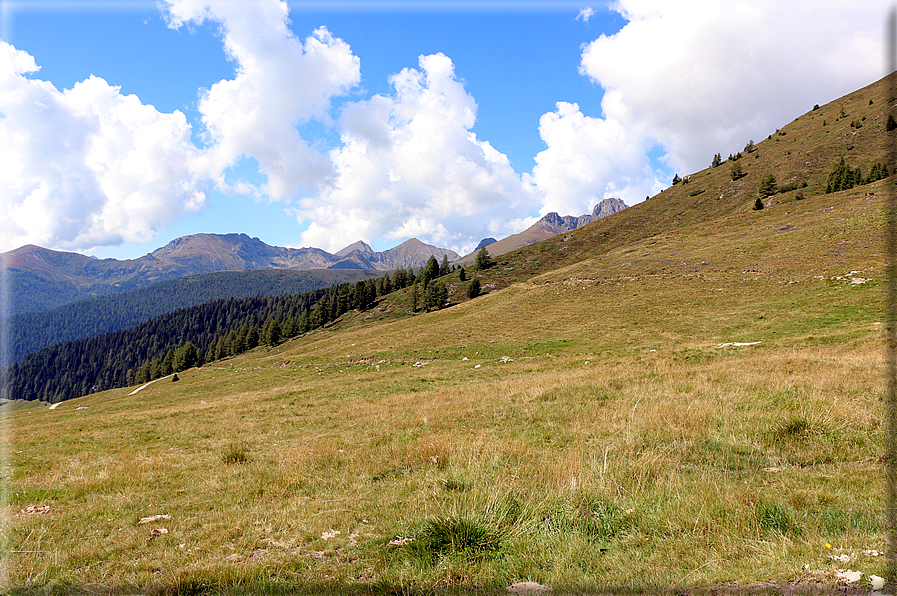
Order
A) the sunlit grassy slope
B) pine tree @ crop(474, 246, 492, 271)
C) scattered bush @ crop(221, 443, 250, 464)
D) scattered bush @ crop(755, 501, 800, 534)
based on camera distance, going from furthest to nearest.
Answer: pine tree @ crop(474, 246, 492, 271)
scattered bush @ crop(221, 443, 250, 464)
scattered bush @ crop(755, 501, 800, 534)
the sunlit grassy slope

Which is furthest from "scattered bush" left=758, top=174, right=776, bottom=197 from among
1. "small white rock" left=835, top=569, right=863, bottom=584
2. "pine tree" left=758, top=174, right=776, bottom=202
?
"small white rock" left=835, top=569, right=863, bottom=584

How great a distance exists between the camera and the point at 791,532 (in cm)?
440

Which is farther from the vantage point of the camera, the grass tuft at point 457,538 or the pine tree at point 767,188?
the pine tree at point 767,188

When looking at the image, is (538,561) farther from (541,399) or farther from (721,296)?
(721,296)

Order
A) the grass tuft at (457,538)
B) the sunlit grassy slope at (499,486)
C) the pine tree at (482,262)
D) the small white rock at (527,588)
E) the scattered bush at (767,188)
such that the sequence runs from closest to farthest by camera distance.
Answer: the small white rock at (527,588), the sunlit grassy slope at (499,486), the grass tuft at (457,538), the scattered bush at (767,188), the pine tree at (482,262)

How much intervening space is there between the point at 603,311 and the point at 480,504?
41863 millimetres

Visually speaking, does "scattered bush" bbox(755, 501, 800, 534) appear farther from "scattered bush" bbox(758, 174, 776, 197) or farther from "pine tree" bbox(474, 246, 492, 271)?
"pine tree" bbox(474, 246, 492, 271)

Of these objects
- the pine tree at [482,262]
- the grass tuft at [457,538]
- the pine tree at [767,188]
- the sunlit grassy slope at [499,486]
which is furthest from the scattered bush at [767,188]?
the grass tuft at [457,538]

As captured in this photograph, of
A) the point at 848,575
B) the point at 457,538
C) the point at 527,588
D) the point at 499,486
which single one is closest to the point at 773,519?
the point at 848,575

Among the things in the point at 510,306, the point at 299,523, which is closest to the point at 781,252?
the point at 510,306

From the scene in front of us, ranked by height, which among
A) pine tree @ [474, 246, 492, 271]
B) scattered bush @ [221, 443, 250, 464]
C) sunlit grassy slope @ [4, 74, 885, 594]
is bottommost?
scattered bush @ [221, 443, 250, 464]

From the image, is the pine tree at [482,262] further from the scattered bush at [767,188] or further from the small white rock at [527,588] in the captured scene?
the small white rock at [527,588]

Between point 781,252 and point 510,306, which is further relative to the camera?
point 510,306

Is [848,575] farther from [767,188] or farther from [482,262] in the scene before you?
[482,262]
